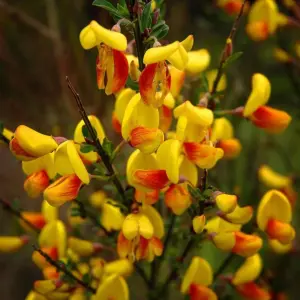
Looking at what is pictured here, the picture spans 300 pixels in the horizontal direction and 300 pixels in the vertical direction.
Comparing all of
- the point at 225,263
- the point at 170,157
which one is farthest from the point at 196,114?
the point at 225,263

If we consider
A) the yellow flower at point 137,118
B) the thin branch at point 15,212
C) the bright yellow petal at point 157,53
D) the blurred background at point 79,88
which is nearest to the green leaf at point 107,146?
the yellow flower at point 137,118

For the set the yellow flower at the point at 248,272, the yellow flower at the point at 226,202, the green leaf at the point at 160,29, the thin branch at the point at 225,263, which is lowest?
the yellow flower at the point at 248,272

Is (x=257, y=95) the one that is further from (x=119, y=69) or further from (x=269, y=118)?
(x=119, y=69)

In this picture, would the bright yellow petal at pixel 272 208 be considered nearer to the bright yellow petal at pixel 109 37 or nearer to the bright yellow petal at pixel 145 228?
the bright yellow petal at pixel 145 228

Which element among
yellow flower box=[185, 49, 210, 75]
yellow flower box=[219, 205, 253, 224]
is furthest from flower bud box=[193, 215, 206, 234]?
yellow flower box=[185, 49, 210, 75]

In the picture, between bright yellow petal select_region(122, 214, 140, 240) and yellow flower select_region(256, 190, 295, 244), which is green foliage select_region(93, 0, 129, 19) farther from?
yellow flower select_region(256, 190, 295, 244)

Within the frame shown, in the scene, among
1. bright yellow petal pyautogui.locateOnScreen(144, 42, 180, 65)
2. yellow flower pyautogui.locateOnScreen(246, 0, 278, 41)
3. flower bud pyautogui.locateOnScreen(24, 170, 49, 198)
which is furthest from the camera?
yellow flower pyautogui.locateOnScreen(246, 0, 278, 41)

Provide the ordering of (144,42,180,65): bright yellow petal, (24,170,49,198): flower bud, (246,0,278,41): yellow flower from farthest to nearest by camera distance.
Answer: (246,0,278,41): yellow flower
(24,170,49,198): flower bud
(144,42,180,65): bright yellow petal
